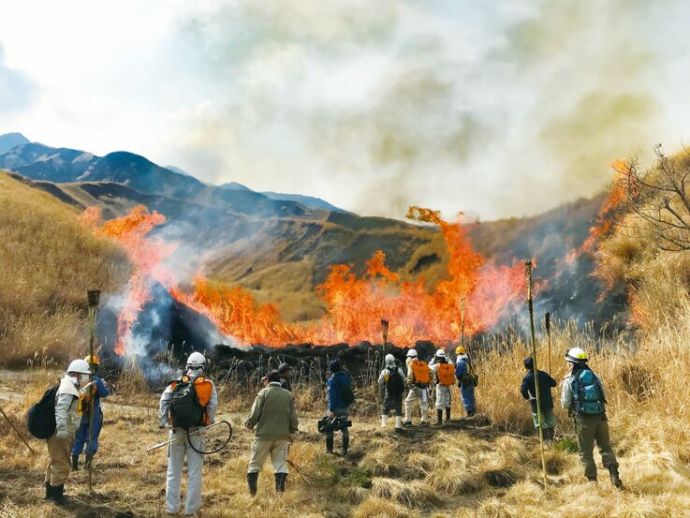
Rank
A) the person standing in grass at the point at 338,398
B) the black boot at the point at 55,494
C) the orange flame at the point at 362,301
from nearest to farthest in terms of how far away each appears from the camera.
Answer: the black boot at the point at 55,494 < the person standing in grass at the point at 338,398 < the orange flame at the point at 362,301

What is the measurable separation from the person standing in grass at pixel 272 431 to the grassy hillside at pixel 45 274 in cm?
1325

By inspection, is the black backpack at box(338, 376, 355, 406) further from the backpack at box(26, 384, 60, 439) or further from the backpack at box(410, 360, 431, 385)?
the backpack at box(26, 384, 60, 439)

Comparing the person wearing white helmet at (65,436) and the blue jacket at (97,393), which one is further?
the blue jacket at (97,393)

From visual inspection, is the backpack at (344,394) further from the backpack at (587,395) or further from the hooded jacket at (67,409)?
the hooded jacket at (67,409)

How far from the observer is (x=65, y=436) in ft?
23.3

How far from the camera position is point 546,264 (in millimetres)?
28938

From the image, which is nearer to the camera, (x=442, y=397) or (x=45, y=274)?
(x=442, y=397)

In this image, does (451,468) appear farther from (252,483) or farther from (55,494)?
(55,494)

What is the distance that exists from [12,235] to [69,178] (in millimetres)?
115196

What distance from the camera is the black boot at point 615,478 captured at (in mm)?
7727

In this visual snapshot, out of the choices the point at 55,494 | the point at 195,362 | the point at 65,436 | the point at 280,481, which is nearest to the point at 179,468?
the point at 195,362

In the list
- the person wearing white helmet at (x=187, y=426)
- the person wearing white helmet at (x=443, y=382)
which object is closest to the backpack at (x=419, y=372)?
the person wearing white helmet at (x=443, y=382)

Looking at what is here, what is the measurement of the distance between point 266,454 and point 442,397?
6.59m

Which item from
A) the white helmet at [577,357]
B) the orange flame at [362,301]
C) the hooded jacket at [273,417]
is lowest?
the hooded jacket at [273,417]
